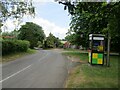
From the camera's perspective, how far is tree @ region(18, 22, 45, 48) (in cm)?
10275

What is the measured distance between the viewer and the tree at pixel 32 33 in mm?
102750

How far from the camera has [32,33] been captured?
4333 inches

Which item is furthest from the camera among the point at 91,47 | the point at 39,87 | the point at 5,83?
the point at 91,47

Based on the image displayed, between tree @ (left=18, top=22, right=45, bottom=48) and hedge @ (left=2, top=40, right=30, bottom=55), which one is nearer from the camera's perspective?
hedge @ (left=2, top=40, right=30, bottom=55)

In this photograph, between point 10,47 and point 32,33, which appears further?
point 32,33

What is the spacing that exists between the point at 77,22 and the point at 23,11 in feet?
61.3

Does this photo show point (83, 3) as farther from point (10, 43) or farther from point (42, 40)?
point (42, 40)

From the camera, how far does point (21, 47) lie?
56.3 metres

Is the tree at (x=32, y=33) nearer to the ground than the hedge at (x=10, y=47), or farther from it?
farther from it

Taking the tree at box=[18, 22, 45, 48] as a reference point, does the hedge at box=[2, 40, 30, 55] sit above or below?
below

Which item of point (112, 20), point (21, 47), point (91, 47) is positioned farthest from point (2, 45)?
point (112, 20)

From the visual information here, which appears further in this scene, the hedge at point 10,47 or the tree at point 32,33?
the tree at point 32,33

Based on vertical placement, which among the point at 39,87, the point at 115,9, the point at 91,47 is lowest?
the point at 39,87

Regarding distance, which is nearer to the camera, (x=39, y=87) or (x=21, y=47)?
(x=39, y=87)
